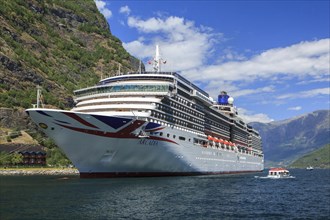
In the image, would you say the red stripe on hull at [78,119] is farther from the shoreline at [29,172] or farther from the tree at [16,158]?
the tree at [16,158]

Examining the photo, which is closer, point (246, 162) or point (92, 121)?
point (92, 121)

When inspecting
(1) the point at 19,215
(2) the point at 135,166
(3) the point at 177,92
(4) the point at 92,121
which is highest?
(3) the point at 177,92

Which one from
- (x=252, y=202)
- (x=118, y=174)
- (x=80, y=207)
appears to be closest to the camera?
(x=80, y=207)

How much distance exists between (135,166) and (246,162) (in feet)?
231

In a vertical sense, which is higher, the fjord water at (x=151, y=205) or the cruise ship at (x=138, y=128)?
the cruise ship at (x=138, y=128)

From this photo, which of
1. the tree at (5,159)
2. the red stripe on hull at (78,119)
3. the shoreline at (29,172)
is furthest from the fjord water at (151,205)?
the tree at (5,159)

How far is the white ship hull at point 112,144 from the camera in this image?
5722 cm

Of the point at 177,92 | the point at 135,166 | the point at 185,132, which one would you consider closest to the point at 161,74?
the point at 177,92

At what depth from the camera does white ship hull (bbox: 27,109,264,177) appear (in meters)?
57.2

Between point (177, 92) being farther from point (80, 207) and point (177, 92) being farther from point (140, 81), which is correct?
point (80, 207)

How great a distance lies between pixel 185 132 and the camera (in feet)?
246

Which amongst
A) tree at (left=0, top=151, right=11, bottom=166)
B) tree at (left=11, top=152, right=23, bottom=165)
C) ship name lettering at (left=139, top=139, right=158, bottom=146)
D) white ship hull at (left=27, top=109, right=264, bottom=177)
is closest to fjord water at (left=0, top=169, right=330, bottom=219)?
white ship hull at (left=27, top=109, right=264, bottom=177)

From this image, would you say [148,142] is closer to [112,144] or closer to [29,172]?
[112,144]

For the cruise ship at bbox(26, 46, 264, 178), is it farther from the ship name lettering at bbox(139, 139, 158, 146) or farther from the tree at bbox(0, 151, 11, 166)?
the tree at bbox(0, 151, 11, 166)
